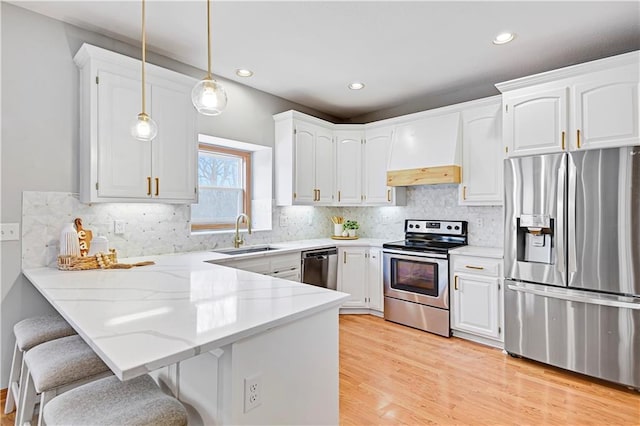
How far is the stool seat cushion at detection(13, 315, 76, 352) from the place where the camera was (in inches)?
70.0

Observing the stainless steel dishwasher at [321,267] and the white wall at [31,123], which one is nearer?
the white wall at [31,123]

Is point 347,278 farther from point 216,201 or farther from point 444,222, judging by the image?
point 216,201

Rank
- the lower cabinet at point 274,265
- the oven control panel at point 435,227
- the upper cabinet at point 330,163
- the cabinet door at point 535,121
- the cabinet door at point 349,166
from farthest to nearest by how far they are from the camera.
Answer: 1. the cabinet door at point 349,166
2. the upper cabinet at point 330,163
3. the oven control panel at point 435,227
4. the lower cabinet at point 274,265
5. the cabinet door at point 535,121

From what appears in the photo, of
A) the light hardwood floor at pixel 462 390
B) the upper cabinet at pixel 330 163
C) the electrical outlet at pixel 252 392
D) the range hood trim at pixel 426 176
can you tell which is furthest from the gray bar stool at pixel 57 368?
the range hood trim at pixel 426 176

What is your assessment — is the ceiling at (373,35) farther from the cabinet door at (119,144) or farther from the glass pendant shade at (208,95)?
the glass pendant shade at (208,95)

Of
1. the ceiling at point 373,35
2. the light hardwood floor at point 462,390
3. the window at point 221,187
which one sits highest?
the ceiling at point 373,35

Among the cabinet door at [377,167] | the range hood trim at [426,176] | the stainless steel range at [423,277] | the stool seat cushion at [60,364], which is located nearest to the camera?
the stool seat cushion at [60,364]

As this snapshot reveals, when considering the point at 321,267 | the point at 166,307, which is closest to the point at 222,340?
the point at 166,307

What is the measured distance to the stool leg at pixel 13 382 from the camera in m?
2.02

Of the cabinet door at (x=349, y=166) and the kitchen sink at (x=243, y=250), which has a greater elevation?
the cabinet door at (x=349, y=166)

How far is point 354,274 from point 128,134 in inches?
108

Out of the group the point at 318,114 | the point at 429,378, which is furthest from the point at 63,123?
the point at 429,378

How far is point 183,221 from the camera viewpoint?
3139mm

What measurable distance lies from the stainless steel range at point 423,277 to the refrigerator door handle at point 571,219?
101cm
